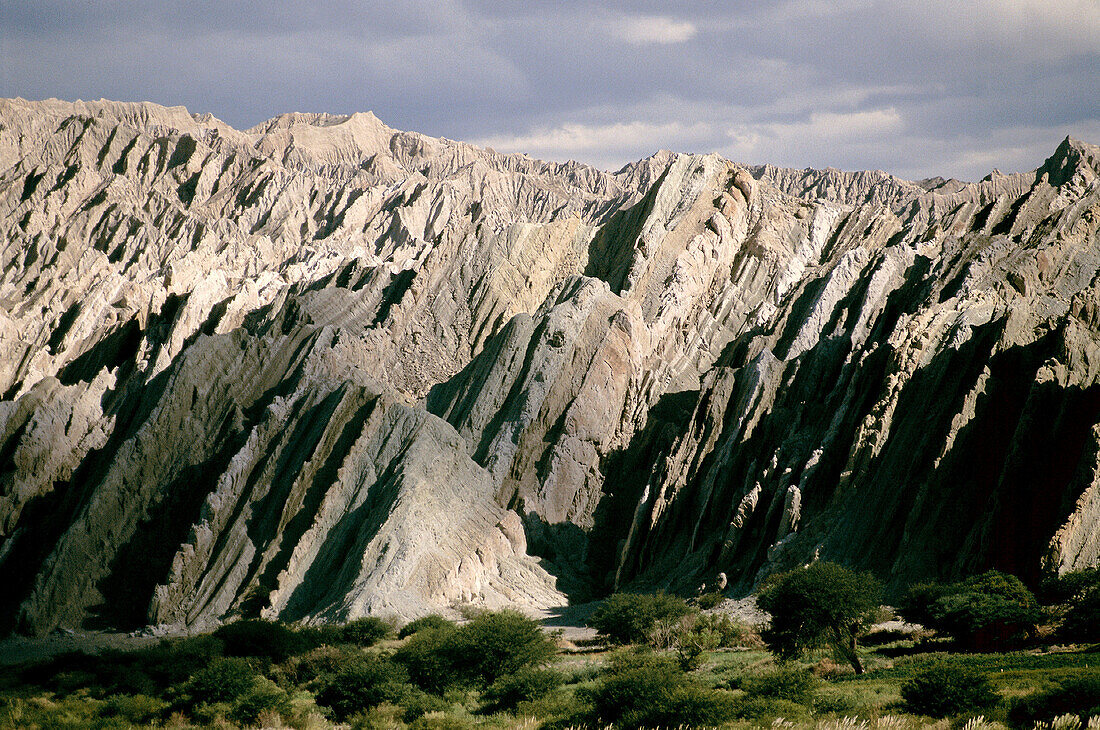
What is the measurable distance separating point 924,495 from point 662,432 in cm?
1870

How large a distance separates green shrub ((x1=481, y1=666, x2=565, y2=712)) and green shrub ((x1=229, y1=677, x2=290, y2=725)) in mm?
5925

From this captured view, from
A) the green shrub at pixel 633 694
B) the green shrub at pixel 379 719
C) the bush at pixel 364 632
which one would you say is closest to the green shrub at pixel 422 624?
the bush at pixel 364 632

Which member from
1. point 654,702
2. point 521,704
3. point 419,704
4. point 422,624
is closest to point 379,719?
point 419,704

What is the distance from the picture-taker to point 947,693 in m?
21.0

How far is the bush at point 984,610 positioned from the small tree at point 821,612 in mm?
2051

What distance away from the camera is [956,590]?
29453mm

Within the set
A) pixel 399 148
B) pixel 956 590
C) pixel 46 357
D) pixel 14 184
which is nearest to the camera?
pixel 956 590

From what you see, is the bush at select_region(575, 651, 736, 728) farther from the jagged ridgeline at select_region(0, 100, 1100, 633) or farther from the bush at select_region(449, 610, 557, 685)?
the jagged ridgeline at select_region(0, 100, 1100, 633)

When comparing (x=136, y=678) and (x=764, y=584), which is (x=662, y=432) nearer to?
Answer: (x=764, y=584)

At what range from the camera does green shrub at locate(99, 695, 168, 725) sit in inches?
1054

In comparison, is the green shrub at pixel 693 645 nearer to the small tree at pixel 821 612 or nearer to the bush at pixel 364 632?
the small tree at pixel 821 612

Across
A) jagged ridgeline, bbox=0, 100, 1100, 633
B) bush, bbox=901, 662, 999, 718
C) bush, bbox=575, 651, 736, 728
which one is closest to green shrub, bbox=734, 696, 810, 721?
bush, bbox=575, 651, 736, 728

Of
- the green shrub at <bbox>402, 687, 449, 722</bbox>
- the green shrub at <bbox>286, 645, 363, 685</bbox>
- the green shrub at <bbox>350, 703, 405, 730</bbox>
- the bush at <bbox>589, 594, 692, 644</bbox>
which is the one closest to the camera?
the green shrub at <bbox>350, 703, 405, 730</bbox>

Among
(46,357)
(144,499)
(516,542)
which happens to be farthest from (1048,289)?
(46,357)
